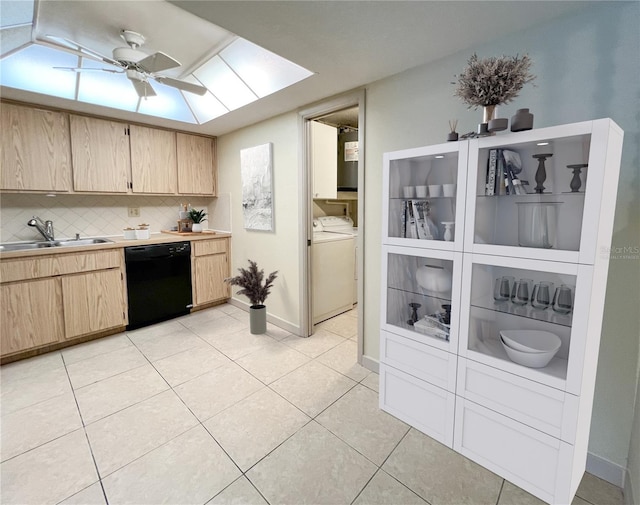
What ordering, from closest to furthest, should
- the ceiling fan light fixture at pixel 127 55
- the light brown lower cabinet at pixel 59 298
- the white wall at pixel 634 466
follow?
the white wall at pixel 634 466
the ceiling fan light fixture at pixel 127 55
the light brown lower cabinet at pixel 59 298

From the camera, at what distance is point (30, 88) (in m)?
2.53

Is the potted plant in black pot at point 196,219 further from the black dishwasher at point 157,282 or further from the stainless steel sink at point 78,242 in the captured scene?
the stainless steel sink at point 78,242

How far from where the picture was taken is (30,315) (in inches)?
104

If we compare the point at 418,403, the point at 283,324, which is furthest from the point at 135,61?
the point at 418,403

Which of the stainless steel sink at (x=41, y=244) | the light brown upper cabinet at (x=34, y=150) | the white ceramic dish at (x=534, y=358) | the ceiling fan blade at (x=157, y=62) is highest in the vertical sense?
the ceiling fan blade at (x=157, y=62)

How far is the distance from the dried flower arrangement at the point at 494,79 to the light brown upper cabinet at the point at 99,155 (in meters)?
3.54

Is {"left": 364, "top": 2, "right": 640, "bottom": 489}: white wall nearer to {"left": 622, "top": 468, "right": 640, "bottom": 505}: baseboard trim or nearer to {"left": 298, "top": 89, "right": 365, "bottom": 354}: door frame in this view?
{"left": 622, "top": 468, "right": 640, "bottom": 505}: baseboard trim

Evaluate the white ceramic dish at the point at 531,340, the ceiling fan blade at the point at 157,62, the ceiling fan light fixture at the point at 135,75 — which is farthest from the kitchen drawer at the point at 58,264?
the white ceramic dish at the point at 531,340

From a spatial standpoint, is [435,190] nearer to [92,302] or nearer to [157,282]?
[157,282]

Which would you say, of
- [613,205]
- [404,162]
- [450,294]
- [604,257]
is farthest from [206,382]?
[613,205]

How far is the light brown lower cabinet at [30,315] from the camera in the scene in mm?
2541

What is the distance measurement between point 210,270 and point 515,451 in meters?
3.57

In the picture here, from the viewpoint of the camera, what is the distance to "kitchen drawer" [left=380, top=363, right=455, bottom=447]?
1.71 metres

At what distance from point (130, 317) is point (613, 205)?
403 centimetres
